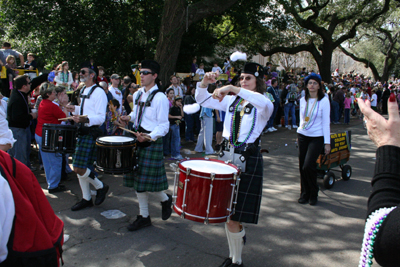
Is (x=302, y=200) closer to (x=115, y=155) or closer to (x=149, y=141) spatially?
(x=149, y=141)

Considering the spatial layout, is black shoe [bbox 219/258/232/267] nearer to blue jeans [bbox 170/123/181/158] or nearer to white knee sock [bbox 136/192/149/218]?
white knee sock [bbox 136/192/149/218]

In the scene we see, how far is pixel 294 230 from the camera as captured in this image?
173 inches

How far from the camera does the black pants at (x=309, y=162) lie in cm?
521

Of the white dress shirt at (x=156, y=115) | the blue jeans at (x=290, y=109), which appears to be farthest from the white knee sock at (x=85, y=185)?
the blue jeans at (x=290, y=109)

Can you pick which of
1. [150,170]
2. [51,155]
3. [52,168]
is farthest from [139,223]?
[51,155]

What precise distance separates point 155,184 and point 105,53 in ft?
37.3

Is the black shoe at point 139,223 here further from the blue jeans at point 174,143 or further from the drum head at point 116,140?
the blue jeans at point 174,143

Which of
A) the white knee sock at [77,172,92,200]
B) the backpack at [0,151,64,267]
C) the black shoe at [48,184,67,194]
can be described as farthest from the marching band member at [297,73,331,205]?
the backpack at [0,151,64,267]

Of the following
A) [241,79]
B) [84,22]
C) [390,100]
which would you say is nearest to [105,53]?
[84,22]

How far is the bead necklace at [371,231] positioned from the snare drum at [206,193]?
1.68 metres

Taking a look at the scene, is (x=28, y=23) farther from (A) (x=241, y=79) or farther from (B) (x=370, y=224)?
(B) (x=370, y=224)

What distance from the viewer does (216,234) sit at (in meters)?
4.23

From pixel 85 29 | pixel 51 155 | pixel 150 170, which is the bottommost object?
pixel 51 155

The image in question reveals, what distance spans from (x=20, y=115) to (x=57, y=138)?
173cm
